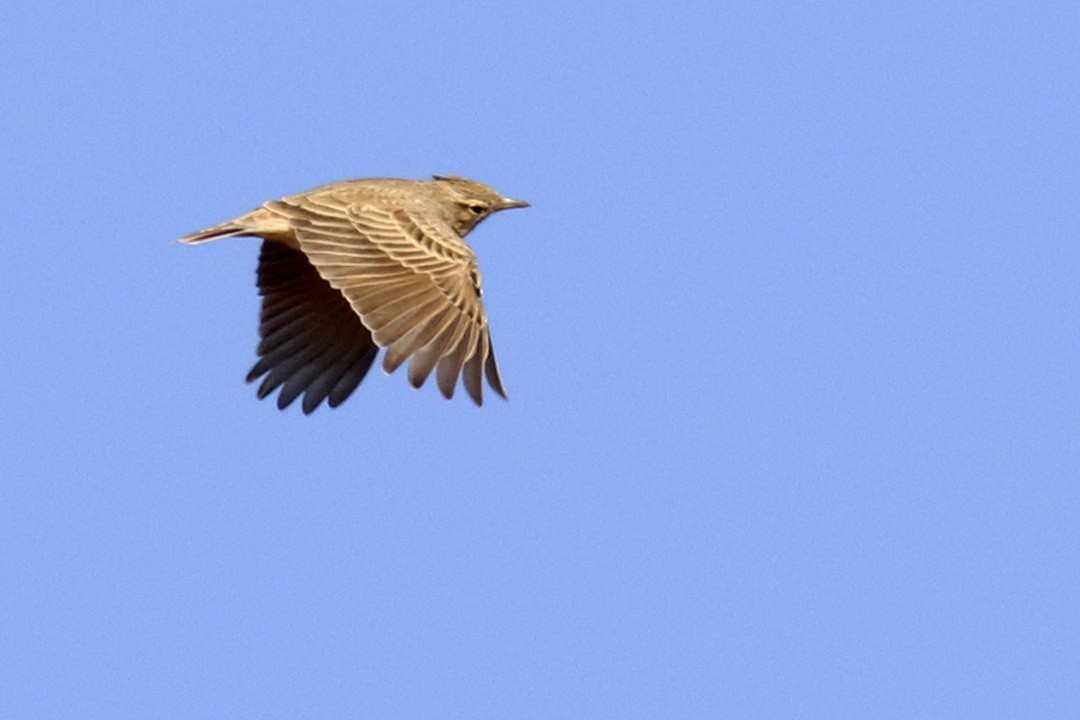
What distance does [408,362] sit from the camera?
12836mm

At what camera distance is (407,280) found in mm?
13344

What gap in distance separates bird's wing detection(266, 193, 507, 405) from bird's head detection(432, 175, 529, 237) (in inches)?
29.3

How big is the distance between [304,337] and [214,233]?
114 centimetres

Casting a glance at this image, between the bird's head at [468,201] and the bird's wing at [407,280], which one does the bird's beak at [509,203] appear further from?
the bird's wing at [407,280]

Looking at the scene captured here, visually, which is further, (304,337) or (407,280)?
(304,337)

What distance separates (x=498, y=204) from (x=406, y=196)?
0.96 meters

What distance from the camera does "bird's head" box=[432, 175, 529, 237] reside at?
14938 mm

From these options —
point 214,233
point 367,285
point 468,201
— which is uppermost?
point 468,201

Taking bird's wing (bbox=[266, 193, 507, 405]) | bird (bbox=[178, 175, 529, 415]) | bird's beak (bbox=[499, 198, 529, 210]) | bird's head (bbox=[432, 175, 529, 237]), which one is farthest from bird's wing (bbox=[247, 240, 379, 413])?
bird's beak (bbox=[499, 198, 529, 210])

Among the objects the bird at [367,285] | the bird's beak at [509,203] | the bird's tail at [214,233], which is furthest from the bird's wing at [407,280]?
the bird's beak at [509,203]

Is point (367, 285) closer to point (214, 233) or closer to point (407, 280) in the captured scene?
point (407, 280)

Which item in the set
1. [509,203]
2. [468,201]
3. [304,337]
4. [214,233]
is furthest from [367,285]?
[509,203]

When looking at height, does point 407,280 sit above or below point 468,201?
below

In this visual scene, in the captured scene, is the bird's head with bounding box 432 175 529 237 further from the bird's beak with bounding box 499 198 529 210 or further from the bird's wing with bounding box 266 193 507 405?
the bird's wing with bounding box 266 193 507 405
